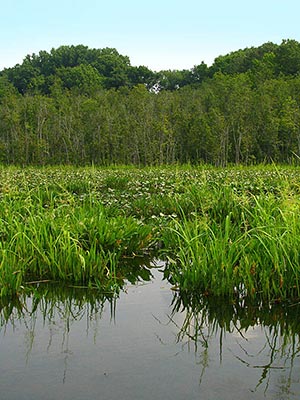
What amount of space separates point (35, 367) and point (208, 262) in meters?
1.64

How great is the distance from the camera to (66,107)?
31.5 m

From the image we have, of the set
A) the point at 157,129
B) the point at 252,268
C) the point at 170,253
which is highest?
the point at 157,129

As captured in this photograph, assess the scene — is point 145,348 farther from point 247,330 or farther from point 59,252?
point 59,252

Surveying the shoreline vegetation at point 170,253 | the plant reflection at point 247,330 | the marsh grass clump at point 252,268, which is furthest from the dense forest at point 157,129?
the plant reflection at point 247,330

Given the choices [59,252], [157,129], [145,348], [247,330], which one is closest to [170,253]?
[59,252]

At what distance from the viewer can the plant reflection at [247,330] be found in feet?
9.99

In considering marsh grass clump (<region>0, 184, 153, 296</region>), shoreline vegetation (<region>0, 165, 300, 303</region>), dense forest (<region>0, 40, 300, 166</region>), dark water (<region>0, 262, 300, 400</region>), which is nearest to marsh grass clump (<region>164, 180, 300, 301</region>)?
shoreline vegetation (<region>0, 165, 300, 303</region>)

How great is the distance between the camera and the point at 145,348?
3287mm

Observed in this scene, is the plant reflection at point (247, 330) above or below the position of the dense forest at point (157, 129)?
below

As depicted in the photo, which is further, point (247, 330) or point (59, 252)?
point (59, 252)

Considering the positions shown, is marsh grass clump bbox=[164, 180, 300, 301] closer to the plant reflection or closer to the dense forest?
the plant reflection

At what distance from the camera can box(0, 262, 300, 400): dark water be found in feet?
9.03

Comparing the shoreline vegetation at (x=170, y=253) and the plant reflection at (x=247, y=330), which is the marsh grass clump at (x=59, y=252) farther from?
the plant reflection at (x=247, y=330)

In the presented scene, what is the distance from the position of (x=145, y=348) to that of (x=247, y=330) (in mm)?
736
